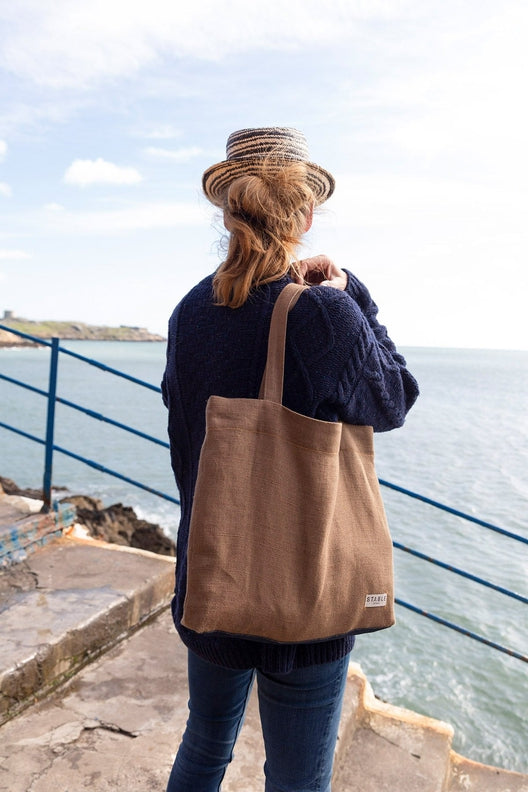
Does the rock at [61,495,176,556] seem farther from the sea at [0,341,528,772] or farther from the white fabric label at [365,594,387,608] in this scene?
the white fabric label at [365,594,387,608]

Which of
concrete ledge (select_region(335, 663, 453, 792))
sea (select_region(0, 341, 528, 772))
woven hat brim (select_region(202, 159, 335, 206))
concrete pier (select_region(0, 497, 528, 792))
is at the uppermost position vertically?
woven hat brim (select_region(202, 159, 335, 206))

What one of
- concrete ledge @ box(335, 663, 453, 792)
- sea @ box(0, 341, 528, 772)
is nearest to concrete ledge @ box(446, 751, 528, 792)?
concrete ledge @ box(335, 663, 453, 792)

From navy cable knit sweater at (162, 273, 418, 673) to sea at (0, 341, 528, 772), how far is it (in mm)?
6817

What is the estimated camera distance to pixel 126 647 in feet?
8.54

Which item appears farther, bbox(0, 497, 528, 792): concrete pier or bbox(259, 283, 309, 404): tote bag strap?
bbox(0, 497, 528, 792): concrete pier

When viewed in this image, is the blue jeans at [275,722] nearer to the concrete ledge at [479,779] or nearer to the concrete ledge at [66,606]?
the concrete ledge at [66,606]

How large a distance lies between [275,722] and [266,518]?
1.34 ft

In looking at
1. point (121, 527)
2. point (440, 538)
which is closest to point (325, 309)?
point (121, 527)

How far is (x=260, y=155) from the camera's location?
121cm

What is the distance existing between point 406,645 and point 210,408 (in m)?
8.74

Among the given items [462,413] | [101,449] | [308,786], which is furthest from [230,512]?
[462,413]

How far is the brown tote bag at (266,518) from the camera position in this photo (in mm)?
1038

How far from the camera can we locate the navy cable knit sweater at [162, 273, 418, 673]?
3.50 feet

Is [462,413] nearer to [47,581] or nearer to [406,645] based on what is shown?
[406,645]
